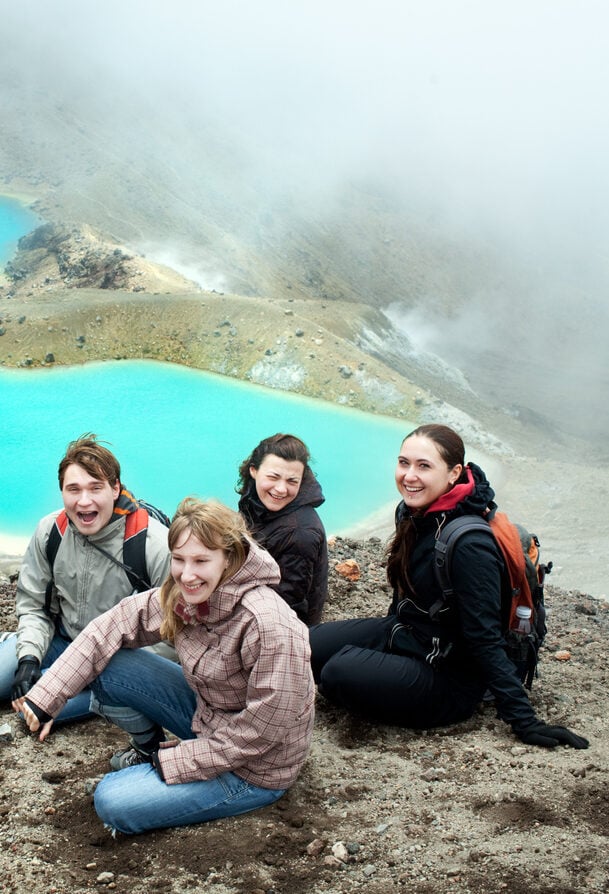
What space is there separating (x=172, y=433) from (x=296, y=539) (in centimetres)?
1300

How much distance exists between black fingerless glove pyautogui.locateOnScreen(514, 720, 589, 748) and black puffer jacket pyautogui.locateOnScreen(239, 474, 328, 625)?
163 centimetres

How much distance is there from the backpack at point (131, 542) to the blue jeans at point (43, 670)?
1.40ft

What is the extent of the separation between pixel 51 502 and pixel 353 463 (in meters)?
5.99

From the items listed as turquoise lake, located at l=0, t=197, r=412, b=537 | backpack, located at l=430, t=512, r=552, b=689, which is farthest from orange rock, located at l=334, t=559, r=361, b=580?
turquoise lake, located at l=0, t=197, r=412, b=537

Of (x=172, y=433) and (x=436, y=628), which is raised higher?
(x=172, y=433)

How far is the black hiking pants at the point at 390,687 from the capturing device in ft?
17.9

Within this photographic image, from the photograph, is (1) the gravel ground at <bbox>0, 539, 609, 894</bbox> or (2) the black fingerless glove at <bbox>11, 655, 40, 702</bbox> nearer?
(1) the gravel ground at <bbox>0, 539, 609, 894</bbox>

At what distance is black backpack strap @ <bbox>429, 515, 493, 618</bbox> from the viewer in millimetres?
Answer: 5090

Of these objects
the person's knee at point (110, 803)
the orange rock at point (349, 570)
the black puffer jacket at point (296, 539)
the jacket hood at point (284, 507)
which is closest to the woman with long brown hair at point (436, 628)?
the black puffer jacket at point (296, 539)

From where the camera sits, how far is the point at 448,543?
509 cm

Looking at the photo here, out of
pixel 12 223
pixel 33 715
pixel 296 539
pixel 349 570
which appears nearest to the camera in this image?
pixel 33 715

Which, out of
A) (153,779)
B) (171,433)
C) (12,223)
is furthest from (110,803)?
(12,223)

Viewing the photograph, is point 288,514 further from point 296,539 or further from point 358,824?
point 358,824

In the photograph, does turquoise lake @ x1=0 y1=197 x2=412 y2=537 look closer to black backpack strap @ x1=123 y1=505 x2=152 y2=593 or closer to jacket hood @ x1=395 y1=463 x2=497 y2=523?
black backpack strap @ x1=123 y1=505 x2=152 y2=593
